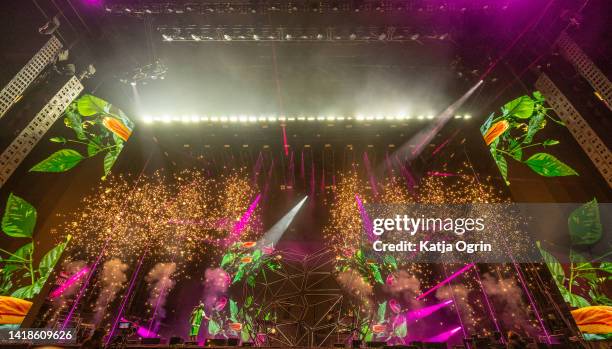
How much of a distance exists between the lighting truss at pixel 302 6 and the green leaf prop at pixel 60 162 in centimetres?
274

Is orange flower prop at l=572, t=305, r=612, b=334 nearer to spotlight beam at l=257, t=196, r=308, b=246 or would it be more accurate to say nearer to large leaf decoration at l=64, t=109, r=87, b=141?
spotlight beam at l=257, t=196, r=308, b=246

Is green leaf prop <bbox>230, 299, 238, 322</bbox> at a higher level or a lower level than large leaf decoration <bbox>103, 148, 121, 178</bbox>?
lower

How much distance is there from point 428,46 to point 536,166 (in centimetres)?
300

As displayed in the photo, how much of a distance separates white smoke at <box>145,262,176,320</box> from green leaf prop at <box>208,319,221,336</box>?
1034 mm

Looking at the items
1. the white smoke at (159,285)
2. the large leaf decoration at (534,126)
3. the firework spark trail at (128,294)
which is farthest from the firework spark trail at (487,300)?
the firework spark trail at (128,294)

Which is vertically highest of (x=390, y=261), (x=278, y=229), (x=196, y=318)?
(x=278, y=229)

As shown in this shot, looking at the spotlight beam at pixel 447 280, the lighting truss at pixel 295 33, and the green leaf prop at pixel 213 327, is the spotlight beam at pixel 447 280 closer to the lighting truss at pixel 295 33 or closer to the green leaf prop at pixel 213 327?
the green leaf prop at pixel 213 327

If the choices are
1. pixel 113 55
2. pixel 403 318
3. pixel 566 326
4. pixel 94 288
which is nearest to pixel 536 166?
pixel 566 326

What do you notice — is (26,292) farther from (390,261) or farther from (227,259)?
(390,261)

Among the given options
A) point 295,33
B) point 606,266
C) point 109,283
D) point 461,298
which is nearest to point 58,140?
point 109,283

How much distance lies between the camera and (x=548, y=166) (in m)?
5.40

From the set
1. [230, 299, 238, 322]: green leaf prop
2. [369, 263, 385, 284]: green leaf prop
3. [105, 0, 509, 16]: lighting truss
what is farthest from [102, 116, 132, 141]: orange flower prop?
[369, 263, 385, 284]: green leaf prop

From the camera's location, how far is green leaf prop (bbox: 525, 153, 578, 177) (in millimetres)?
5188

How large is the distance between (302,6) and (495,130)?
4636 millimetres
